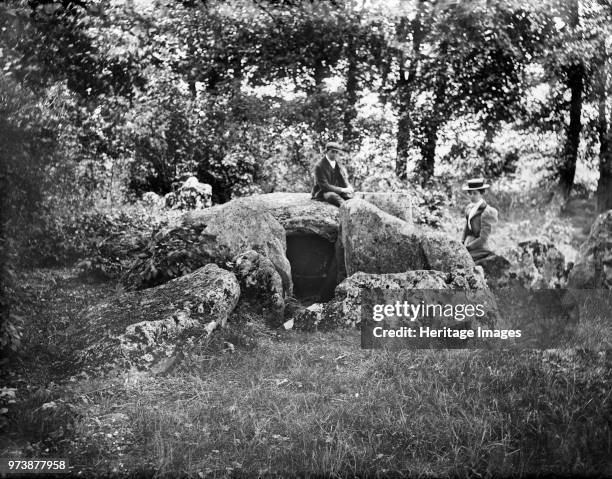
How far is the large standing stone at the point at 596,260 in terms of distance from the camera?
516cm

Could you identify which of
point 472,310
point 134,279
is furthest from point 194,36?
point 472,310

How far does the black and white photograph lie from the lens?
397cm

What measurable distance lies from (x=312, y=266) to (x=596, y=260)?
2523 mm

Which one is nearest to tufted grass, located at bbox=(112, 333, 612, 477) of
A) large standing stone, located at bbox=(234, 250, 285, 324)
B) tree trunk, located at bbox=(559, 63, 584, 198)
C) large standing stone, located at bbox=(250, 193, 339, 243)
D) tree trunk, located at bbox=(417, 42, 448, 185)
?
large standing stone, located at bbox=(234, 250, 285, 324)

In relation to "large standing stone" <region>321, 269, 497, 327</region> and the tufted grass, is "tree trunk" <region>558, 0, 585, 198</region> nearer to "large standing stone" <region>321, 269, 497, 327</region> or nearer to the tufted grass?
"large standing stone" <region>321, 269, 497, 327</region>

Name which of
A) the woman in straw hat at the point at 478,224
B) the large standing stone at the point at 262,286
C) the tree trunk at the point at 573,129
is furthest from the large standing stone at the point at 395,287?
the tree trunk at the point at 573,129

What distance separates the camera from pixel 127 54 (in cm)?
481

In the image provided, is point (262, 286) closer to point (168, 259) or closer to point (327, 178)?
point (168, 259)

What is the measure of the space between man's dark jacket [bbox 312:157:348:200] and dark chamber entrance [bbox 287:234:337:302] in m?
0.46

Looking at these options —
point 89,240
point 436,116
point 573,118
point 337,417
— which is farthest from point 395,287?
point 89,240

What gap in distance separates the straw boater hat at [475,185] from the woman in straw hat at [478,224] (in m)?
0.01

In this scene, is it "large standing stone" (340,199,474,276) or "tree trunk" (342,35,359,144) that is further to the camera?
"large standing stone" (340,199,474,276)

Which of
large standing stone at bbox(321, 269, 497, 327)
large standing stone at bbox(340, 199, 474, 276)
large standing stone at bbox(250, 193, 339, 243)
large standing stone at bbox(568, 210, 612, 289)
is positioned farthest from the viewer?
large standing stone at bbox(250, 193, 339, 243)

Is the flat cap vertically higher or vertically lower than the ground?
higher
